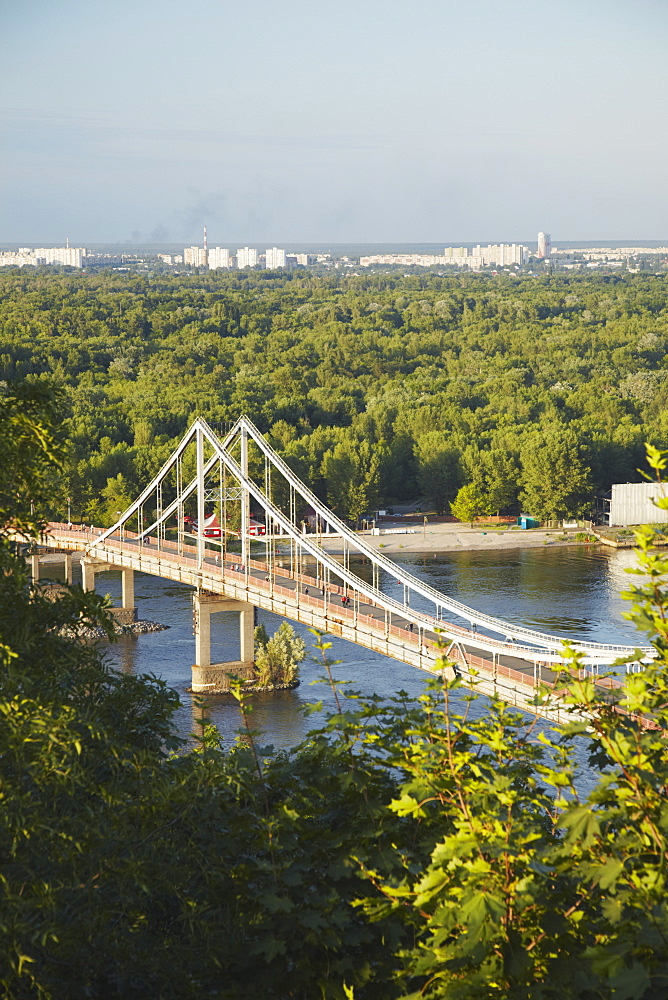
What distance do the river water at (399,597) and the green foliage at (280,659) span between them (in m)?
0.48

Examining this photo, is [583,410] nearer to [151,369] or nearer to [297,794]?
[151,369]

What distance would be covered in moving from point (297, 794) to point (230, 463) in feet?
115

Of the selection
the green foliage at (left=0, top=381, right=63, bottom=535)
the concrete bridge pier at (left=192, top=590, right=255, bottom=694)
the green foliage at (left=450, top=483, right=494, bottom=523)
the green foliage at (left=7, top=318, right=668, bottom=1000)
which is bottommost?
the concrete bridge pier at (left=192, top=590, right=255, bottom=694)

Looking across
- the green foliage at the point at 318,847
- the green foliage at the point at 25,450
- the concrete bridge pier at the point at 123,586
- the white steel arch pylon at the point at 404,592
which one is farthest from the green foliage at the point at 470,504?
the green foliage at the point at 25,450

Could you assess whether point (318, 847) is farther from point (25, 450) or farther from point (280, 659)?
point (280, 659)

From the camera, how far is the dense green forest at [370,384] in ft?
209

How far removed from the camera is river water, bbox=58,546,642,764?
104ft

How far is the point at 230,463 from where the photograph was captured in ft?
142

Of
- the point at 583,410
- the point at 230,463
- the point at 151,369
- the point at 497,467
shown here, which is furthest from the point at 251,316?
the point at 230,463

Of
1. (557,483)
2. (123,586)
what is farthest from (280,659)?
(557,483)

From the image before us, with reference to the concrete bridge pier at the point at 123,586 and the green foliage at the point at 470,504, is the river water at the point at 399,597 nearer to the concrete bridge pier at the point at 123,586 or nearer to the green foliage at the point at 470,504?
the concrete bridge pier at the point at 123,586

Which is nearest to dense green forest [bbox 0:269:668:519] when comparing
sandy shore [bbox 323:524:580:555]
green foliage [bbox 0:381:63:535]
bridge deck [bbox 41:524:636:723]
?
sandy shore [bbox 323:524:580:555]

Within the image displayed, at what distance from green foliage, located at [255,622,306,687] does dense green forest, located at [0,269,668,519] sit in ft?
24.7

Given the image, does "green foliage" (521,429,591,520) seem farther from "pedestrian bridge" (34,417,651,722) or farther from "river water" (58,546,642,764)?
"pedestrian bridge" (34,417,651,722)
